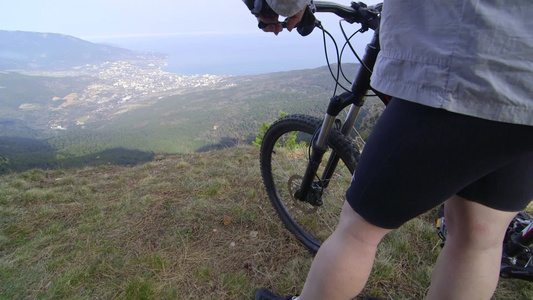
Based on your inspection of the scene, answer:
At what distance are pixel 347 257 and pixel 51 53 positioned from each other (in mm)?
231121

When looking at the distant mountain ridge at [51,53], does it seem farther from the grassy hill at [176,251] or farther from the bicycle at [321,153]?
the bicycle at [321,153]

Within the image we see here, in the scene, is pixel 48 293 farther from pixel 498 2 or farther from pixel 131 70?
pixel 131 70

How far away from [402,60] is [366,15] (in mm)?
992

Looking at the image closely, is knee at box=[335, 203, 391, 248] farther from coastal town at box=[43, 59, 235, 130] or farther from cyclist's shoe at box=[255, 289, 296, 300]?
coastal town at box=[43, 59, 235, 130]

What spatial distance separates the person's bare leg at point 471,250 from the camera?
86cm

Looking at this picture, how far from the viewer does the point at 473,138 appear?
2.12ft

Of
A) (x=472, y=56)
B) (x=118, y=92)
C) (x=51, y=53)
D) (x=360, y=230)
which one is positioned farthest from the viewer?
(x=51, y=53)

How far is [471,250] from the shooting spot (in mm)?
901

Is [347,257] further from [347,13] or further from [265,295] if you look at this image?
[347,13]

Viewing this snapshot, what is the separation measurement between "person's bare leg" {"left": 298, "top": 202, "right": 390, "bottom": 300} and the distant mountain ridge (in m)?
197

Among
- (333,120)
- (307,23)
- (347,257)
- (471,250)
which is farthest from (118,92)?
(471,250)

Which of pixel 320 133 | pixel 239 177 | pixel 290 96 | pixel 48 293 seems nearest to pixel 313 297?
pixel 320 133

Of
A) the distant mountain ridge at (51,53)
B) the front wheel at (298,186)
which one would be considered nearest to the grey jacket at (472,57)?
the front wheel at (298,186)

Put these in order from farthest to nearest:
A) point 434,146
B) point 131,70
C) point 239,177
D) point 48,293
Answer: point 131,70, point 239,177, point 48,293, point 434,146
